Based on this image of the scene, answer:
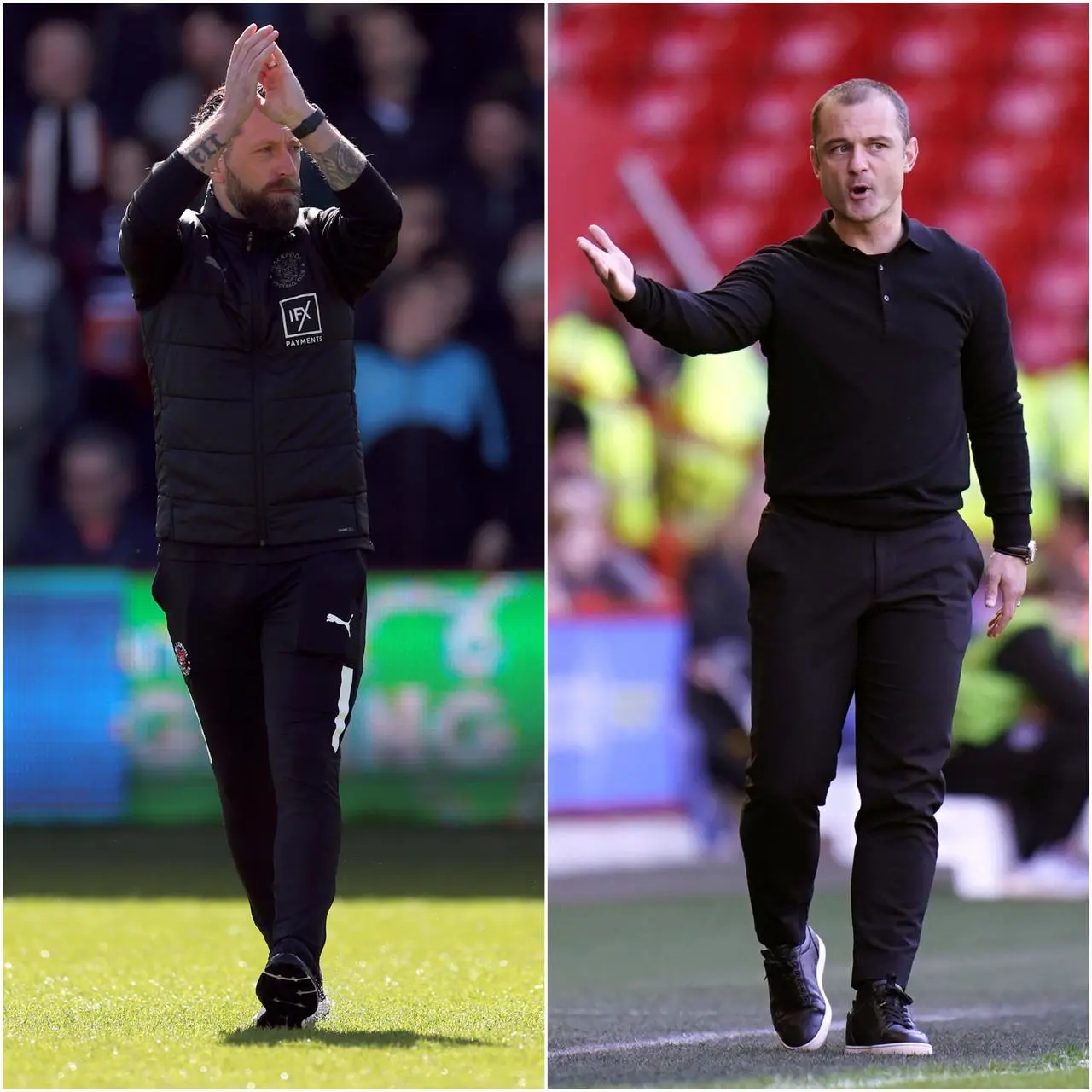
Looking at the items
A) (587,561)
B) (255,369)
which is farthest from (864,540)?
(587,561)

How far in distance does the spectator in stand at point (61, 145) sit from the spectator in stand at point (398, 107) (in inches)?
30.3

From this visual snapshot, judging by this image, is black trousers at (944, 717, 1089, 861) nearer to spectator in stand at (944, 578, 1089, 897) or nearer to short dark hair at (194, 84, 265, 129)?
spectator in stand at (944, 578, 1089, 897)

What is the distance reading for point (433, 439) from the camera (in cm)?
555

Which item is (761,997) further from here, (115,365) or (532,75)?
(532,75)

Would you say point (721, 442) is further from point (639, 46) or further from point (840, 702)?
point (840, 702)

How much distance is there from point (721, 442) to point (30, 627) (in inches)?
102

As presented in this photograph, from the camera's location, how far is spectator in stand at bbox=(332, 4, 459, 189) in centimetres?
543

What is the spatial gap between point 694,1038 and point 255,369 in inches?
52.6

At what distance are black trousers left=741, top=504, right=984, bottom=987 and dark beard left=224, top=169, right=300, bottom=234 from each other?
0.87 meters

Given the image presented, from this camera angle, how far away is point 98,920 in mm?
4012

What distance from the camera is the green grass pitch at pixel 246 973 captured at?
2.60 metres

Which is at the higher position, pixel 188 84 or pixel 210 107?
pixel 188 84

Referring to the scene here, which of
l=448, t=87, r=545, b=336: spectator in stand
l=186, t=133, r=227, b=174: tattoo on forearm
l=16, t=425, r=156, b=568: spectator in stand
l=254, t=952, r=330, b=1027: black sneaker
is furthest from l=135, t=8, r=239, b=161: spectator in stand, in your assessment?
l=254, t=952, r=330, b=1027: black sneaker

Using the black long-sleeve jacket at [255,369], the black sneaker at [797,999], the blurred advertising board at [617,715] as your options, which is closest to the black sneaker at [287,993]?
the black long-sleeve jacket at [255,369]
